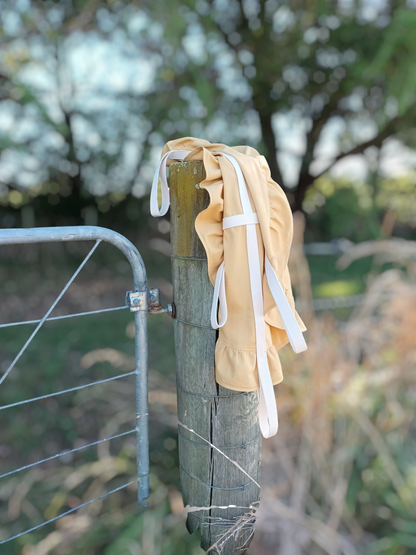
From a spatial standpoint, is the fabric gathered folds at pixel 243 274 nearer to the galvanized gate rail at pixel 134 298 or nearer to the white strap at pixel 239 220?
the white strap at pixel 239 220

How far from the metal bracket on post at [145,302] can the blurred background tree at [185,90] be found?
4.07 m

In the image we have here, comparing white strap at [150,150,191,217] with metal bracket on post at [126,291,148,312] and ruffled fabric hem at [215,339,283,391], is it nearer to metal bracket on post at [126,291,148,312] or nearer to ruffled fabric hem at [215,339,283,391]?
metal bracket on post at [126,291,148,312]

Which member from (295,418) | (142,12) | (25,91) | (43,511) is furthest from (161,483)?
(142,12)

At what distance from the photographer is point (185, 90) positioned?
17.1 ft

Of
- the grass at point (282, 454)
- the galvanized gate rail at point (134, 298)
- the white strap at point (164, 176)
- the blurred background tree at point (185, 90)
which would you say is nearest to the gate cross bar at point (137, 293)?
the galvanized gate rail at point (134, 298)

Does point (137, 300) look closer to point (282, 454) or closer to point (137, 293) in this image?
point (137, 293)

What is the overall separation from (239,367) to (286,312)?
7.3 inches

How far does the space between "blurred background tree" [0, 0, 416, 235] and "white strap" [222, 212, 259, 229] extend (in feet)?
13.4

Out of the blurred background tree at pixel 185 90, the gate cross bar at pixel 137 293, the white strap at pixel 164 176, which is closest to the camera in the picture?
the gate cross bar at pixel 137 293

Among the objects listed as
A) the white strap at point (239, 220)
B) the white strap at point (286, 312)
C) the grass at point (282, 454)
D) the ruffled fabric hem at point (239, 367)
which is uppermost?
the white strap at point (239, 220)

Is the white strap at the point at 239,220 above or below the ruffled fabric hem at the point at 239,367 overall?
above

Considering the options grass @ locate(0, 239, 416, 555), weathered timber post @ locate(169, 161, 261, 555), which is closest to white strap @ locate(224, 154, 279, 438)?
weathered timber post @ locate(169, 161, 261, 555)

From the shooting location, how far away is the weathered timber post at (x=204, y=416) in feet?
3.57

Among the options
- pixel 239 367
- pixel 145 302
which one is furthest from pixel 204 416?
pixel 145 302
